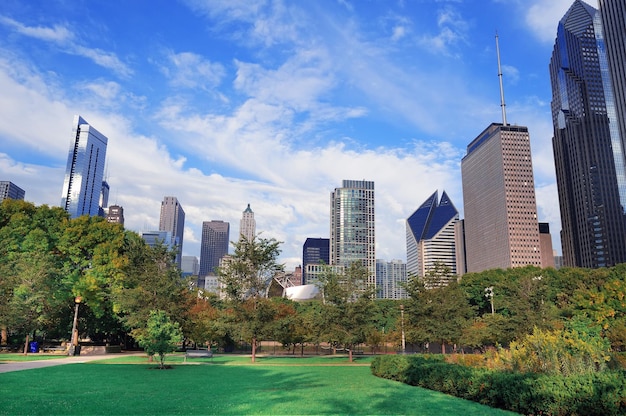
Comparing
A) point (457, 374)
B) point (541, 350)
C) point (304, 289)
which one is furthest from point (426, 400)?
point (304, 289)

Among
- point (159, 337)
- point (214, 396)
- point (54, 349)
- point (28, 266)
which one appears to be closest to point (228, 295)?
point (159, 337)

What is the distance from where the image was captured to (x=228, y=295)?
37344 mm

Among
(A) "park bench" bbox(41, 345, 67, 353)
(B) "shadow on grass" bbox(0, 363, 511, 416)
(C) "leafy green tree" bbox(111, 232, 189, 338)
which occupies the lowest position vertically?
(A) "park bench" bbox(41, 345, 67, 353)

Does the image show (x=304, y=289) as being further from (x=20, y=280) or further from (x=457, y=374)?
(x=457, y=374)

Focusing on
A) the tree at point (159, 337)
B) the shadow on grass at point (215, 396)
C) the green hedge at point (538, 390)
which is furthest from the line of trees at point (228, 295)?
the green hedge at point (538, 390)

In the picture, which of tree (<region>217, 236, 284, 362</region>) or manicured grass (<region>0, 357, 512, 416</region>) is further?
tree (<region>217, 236, 284, 362</region>)

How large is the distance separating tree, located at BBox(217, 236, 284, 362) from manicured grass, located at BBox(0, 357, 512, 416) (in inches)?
558

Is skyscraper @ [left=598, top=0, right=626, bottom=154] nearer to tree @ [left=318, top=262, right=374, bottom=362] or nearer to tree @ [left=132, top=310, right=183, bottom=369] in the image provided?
tree @ [left=318, top=262, right=374, bottom=362]

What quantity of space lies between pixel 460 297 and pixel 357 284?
912cm

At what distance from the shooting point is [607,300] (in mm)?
36438

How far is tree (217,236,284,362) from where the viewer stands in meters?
36.1

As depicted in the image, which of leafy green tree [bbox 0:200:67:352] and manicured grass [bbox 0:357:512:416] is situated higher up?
leafy green tree [bbox 0:200:67:352]

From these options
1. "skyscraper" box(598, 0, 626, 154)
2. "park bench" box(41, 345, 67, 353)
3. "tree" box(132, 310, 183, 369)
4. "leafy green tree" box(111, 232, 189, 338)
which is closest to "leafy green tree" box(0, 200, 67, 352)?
"park bench" box(41, 345, 67, 353)

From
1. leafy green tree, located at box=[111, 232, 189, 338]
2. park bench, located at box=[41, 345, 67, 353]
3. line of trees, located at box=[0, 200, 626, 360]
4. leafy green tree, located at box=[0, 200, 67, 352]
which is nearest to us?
leafy green tree, located at box=[111, 232, 189, 338]
